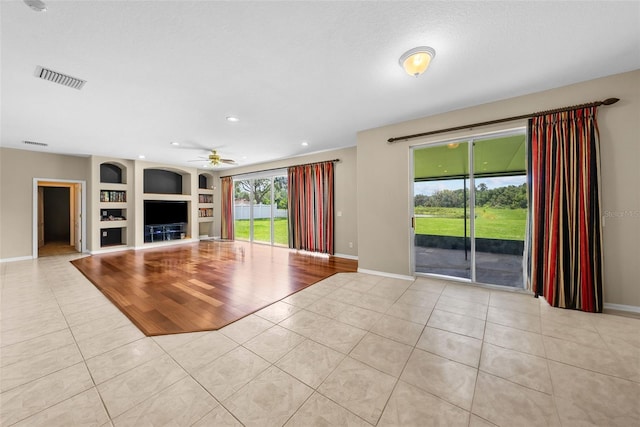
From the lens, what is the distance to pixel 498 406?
4.63ft

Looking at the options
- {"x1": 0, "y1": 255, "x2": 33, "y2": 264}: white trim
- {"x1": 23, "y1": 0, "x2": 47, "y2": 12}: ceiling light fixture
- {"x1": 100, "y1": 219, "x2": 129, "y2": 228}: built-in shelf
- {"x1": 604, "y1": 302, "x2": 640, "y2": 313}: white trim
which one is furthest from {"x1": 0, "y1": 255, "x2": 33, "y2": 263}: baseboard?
{"x1": 604, "y1": 302, "x2": 640, "y2": 313}: white trim

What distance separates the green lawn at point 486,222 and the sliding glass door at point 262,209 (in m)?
4.08

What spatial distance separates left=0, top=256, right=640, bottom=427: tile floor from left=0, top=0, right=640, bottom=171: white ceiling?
2.63 metres

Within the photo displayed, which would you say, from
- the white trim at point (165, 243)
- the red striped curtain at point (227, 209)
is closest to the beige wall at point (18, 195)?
the white trim at point (165, 243)

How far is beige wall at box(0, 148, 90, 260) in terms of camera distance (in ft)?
17.1

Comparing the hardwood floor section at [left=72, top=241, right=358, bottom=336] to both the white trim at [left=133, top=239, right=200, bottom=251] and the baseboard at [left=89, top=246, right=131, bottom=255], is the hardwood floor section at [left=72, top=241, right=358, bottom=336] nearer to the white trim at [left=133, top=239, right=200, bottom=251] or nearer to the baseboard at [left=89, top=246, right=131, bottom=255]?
the baseboard at [left=89, top=246, right=131, bottom=255]

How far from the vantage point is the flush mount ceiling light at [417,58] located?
2.04 metres

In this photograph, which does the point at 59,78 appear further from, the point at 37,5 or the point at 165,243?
the point at 165,243

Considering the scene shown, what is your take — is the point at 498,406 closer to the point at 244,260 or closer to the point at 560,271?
the point at 560,271

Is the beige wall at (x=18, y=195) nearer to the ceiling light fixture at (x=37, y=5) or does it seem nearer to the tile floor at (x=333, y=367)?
the tile floor at (x=333, y=367)

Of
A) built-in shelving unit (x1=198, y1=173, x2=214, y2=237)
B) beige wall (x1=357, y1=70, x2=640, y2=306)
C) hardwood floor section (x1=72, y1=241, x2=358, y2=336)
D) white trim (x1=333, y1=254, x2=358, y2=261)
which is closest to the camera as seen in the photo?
beige wall (x1=357, y1=70, x2=640, y2=306)

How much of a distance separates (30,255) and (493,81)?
9.85 m

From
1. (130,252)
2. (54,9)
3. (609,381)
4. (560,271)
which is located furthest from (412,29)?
(130,252)

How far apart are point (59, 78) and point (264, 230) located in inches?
224
